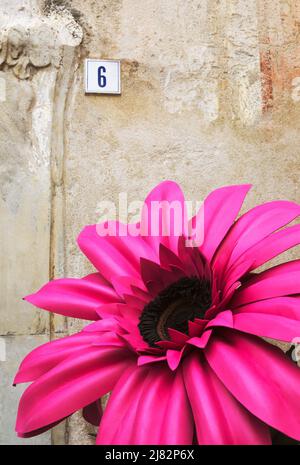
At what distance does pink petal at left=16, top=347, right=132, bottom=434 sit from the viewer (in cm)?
55

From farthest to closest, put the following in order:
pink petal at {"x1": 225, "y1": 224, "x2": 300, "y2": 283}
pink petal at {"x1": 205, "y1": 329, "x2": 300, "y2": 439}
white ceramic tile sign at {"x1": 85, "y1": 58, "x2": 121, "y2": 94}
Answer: white ceramic tile sign at {"x1": 85, "y1": 58, "x2": 121, "y2": 94}
pink petal at {"x1": 225, "y1": 224, "x2": 300, "y2": 283}
pink petal at {"x1": 205, "y1": 329, "x2": 300, "y2": 439}

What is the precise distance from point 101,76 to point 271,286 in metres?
0.76

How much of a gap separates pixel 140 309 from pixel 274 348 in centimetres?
16

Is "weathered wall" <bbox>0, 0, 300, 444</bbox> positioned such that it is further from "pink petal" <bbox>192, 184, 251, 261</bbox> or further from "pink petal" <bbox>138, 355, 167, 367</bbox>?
"pink petal" <bbox>138, 355, 167, 367</bbox>

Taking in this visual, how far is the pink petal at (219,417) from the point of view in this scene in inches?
19.0

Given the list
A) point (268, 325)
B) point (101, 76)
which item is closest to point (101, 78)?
point (101, 76)

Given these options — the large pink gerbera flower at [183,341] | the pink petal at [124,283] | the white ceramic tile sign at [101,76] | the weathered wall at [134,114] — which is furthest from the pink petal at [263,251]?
the white ceramic tile sign at [101,76]

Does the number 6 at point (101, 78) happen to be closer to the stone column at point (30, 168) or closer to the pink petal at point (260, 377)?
the stone column at point (30, 168)

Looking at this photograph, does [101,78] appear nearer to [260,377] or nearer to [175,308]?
[175,308]

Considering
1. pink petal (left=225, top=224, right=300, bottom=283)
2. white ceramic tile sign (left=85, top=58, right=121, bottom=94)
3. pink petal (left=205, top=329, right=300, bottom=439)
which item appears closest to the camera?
pink petal (left=205, top=329, right=300, bottom=439)

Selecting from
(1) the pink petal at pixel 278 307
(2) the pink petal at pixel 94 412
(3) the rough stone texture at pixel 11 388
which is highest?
(1) the pink petal at pixel 278 307

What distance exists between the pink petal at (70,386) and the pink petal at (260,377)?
0.10m

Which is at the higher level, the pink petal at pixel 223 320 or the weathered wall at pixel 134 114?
the weathered wall at pixel 134 114

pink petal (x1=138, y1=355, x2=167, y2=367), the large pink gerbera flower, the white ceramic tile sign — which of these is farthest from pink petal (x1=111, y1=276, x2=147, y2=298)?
the white ceramic tile sign
